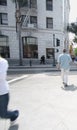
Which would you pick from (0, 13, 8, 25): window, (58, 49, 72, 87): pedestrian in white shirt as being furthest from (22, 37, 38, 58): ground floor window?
(58, 49, 72, 87): pedestrian in white shirt

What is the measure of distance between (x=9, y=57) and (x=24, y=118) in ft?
110

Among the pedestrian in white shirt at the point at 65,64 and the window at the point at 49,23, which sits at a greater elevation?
the window at the point at 49,23

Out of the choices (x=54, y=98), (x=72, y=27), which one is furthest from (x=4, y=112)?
(x=72, y=27)

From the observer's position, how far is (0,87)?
5102mm

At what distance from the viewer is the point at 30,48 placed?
4084 cm

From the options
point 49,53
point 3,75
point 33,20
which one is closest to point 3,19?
point 33,20

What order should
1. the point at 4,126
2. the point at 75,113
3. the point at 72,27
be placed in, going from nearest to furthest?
the point at 4,126, the point at 75,113, the point at 72,27

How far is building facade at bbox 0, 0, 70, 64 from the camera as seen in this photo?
3922 cm

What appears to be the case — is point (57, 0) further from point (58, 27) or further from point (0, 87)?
point (0, 87)

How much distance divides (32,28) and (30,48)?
303 centimetres

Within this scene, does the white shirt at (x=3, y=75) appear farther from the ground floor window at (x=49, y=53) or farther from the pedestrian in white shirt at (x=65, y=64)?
the ground floor window at (x=49, y=53)

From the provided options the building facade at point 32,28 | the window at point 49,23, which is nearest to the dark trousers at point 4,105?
the building facade at point 32,28

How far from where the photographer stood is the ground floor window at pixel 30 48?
134 feet

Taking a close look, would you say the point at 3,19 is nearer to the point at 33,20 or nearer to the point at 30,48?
the point at 33,20
